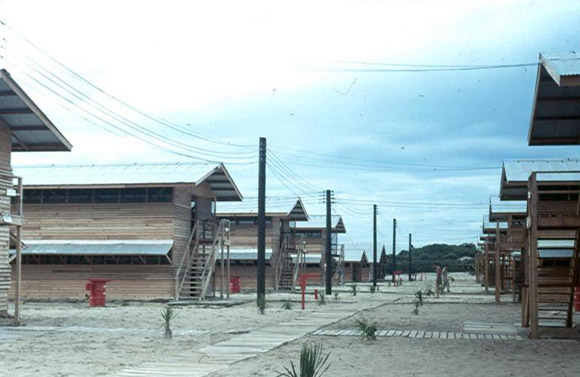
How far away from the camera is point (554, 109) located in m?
17.4

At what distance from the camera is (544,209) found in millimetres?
35594

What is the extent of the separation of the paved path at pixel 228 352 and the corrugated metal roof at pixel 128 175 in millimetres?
14782

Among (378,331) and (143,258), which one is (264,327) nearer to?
(378,331)

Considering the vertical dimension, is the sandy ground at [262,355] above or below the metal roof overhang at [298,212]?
below

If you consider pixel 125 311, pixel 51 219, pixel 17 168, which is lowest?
pixel 125 311

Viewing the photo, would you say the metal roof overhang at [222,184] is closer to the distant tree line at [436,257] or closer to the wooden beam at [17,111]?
the wooden beam at [17,111]

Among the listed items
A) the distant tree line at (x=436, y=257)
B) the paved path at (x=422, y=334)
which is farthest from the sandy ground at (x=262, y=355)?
the distant tree line at (x=436, y=257)

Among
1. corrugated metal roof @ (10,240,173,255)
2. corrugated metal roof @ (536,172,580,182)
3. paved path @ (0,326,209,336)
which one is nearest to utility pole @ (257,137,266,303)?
corrugated metal roof @ (10,240,173,255)

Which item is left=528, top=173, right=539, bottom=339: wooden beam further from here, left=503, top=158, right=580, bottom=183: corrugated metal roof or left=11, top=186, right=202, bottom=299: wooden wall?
left=11, top=186, right=202, bottom=299: wooden wall

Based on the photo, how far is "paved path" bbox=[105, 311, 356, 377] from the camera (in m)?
11.8

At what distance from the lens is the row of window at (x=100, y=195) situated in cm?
3591

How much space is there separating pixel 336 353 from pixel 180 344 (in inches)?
133

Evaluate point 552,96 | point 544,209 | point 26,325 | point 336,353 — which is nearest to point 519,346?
point 336,353

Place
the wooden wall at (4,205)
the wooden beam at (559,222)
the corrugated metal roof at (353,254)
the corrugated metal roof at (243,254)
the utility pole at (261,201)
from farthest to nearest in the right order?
the corrugated metal roof at (353,254) < the corrugated metal roof at (243,254) < the utility pole at (261,201) < the wooden wall at (4,205) < the wooden beam at (559,222)
